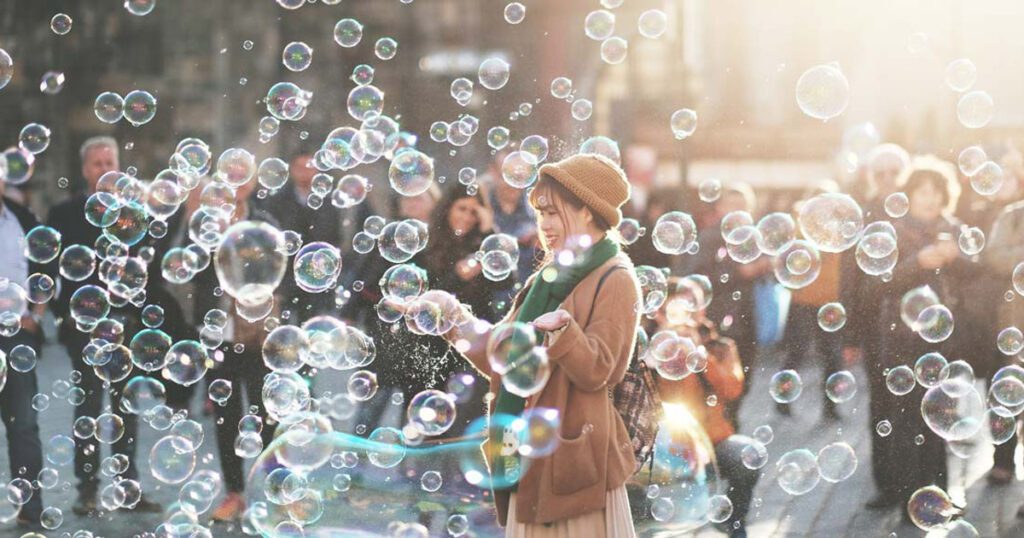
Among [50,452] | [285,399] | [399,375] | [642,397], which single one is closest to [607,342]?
[642,397]

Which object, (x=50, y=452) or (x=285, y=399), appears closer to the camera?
(x=285, y=399)

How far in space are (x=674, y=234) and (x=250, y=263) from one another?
5.79ft

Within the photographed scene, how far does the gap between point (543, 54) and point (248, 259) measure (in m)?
9.64

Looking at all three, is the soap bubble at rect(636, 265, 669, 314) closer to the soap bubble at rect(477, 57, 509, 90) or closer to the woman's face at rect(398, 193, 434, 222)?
the woman's face at rect(398, 193, 434, 222)

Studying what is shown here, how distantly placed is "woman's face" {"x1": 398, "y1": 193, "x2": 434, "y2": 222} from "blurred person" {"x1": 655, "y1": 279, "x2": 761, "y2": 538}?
3.95 feet

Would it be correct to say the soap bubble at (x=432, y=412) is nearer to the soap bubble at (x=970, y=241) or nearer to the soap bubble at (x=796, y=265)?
the soap bubble at (x=796, y=265)

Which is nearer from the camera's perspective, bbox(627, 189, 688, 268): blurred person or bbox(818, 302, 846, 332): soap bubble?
bbox(818, 302, 846, 332): soap bubble

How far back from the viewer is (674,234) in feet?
18.5

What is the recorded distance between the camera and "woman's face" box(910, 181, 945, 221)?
20.3ft

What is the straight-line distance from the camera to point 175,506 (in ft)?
19.7

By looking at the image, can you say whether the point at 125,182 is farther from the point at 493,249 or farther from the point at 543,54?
the point at 543,54

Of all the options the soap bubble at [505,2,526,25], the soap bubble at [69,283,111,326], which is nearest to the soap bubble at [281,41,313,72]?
the soap bubble at [69,283,111,326]

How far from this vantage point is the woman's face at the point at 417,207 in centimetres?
609

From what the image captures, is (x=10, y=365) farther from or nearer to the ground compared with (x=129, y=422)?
farther from the ground
